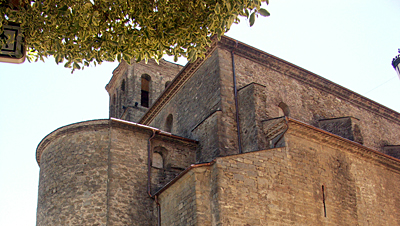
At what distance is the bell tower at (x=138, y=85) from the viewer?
82.0 feet

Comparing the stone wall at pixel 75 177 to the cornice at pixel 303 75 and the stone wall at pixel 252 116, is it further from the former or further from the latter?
the cornice at pixel 303 75

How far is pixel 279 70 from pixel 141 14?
1374cm

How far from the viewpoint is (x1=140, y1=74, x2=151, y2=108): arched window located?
25.9 metres

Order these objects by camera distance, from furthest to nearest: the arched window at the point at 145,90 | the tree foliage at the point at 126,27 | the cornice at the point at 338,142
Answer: the arched window at the point at 145,90, the cornice at the point at 338,142, the tree foliage at the point at 126,27

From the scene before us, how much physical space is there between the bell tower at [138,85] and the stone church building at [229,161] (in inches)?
215

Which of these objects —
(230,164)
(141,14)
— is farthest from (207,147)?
(141,14)

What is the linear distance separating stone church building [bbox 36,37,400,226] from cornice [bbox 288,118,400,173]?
4 centimetres

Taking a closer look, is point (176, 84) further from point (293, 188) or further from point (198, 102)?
point (293, 188)

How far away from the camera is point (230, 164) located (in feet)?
39.4

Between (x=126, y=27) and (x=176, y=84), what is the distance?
555 inches

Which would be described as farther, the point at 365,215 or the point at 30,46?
the point at 365,215

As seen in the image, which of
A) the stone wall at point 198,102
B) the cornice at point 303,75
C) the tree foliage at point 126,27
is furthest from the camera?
the cornice at point 303,75

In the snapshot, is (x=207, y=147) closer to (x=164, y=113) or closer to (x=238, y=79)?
(x=238, y=79)

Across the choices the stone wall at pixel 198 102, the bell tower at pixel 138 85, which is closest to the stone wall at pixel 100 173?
the stone wall at pixel 198 102
